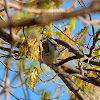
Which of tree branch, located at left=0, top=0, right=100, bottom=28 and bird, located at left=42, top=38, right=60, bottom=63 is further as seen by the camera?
bird, located at left=42, top=38, right=60, bottom=63

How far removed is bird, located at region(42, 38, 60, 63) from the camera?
9.27 ft

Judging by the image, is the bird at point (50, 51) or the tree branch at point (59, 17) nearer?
the tree branch at point (59, 17)

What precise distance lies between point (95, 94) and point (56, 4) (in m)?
3.16

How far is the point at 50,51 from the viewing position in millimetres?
3010

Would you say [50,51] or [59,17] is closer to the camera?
[59,17]

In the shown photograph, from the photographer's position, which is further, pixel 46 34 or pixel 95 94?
pixel 95 94

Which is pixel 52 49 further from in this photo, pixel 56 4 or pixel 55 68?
pixel 56 4

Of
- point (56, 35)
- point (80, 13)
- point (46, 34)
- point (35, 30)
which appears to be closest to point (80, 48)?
point (56, 35)

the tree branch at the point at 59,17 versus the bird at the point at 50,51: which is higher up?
the bird at the point at 50,51

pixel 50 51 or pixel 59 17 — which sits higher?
pixel 50 51

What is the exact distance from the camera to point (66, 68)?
2.35 m

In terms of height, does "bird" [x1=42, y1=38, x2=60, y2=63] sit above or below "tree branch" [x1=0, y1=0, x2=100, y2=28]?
above

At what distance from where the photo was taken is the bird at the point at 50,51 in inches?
111

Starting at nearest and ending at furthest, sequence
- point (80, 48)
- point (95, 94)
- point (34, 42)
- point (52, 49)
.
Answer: point (34, 42)
point (80, 48)
point (52, 49)
point (95, 94)
